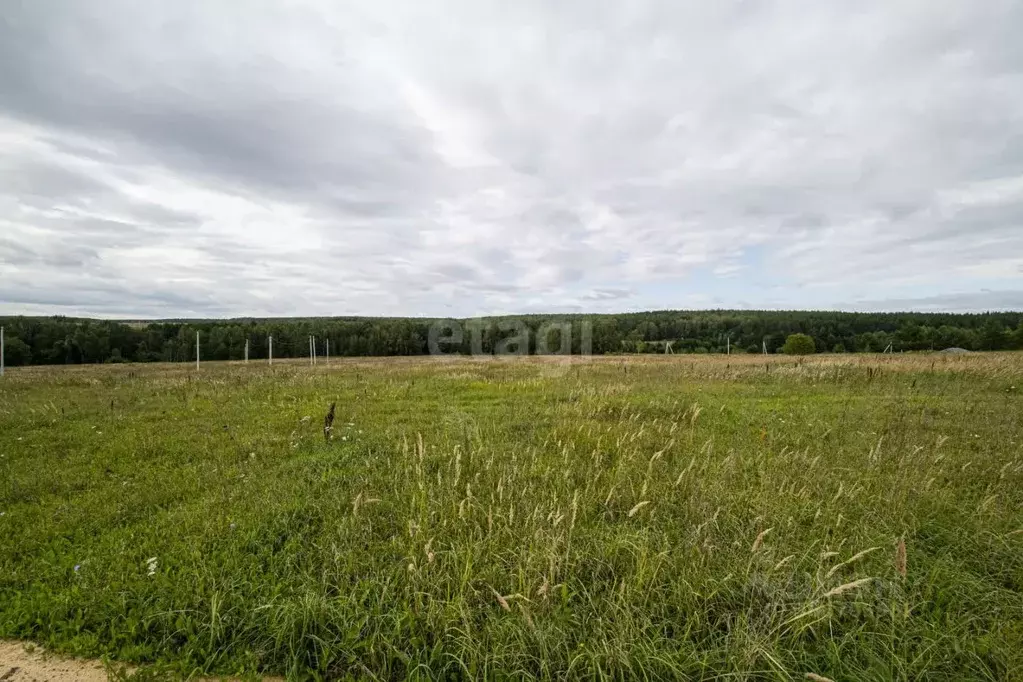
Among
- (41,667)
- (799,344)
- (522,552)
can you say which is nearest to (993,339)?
(799,344)

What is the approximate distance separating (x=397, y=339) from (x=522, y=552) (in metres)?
74.1

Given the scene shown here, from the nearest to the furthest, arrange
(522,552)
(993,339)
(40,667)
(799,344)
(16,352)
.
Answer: (40,667)
(522,552)
(16,352)
(799,344)
(993,339)

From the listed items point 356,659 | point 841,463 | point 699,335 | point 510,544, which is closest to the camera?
point 356,659

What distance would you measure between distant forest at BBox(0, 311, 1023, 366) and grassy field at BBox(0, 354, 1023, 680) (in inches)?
2276

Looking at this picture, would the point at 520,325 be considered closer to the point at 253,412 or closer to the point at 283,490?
the point at 253,412

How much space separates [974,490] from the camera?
18.7 feet

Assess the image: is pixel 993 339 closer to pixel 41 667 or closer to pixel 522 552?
pixel 522 552

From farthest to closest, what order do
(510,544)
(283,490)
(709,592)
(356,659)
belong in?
(283,490), (510,544), (709,592), (356,659)

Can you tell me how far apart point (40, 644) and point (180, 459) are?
14.2ft

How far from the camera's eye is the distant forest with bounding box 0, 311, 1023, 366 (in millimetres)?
61156

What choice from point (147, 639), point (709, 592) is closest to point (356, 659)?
point (147, 639)

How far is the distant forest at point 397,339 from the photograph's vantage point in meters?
61.2

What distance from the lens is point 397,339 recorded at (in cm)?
7544

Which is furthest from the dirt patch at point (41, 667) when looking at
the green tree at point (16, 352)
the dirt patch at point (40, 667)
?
the green tree at point (16, 352)
